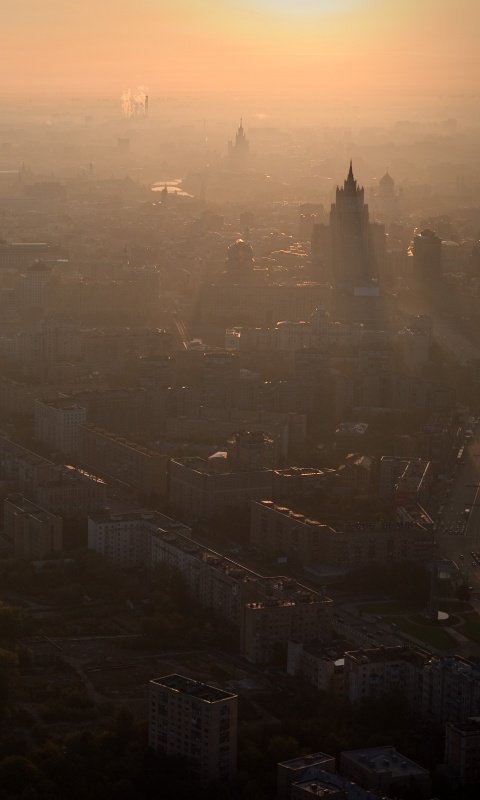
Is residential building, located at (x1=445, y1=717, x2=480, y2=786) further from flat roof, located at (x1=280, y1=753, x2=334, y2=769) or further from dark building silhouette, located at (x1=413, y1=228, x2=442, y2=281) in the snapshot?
dark building silhouette, located at (x1=413, y1=228, x2=442, y2=281)

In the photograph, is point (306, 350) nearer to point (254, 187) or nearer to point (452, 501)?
point (452, 501)

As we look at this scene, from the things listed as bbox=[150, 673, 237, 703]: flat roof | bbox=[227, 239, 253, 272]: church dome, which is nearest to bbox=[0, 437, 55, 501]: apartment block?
bbox=[150, 673, 237, 703]: flat roof

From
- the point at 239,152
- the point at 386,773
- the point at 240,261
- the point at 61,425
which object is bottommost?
the point at 386,773

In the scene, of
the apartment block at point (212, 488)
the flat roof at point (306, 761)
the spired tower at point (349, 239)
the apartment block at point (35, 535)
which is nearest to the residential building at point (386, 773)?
the flat roof at point (306, 761)

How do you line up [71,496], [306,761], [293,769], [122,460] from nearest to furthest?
[293,769] → [306,761] → [71,496] → [122,460]

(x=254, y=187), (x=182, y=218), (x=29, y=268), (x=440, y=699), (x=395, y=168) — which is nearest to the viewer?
(x=440, y=699)

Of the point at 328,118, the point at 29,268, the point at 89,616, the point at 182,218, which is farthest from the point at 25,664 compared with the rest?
the point at 328,118

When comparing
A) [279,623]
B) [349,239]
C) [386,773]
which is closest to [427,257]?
[349,239]

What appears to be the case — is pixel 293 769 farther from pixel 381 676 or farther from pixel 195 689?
pixel 381 676
